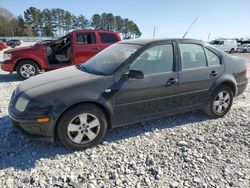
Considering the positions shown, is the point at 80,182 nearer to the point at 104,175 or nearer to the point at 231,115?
the point at 104,175

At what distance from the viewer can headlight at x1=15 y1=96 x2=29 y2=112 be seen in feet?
10.4

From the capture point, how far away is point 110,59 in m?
3.95

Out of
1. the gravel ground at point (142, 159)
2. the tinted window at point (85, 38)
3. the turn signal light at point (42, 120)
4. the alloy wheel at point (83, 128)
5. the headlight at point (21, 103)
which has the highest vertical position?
the tinted window at point (85, 38)

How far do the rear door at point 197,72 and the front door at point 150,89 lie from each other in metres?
0.20

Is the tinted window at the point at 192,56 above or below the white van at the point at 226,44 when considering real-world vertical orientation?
below

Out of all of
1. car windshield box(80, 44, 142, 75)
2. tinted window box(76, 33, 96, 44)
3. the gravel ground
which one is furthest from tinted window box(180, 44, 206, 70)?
tinted window box(76, 33, 96, 44)

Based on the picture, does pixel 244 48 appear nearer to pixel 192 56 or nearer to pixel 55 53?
pixel 55 53

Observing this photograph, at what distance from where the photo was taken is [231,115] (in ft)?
15.4

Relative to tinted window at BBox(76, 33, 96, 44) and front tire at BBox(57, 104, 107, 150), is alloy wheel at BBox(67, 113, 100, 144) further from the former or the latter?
tinted window at BBox(76, 33, 96, 44)

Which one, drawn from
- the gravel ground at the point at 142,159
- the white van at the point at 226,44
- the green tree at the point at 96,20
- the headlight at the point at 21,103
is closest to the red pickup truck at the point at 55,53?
the gravel ground at the point at 142,159

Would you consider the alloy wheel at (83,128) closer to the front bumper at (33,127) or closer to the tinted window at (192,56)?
the front bumper at (33,127)

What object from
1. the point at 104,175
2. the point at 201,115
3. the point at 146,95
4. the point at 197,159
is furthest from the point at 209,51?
the point at 104,175

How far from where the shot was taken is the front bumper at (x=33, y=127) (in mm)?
3125

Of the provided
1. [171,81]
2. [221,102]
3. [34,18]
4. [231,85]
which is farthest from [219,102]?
[34,18]
